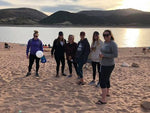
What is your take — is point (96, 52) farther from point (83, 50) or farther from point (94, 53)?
point (83, 50)

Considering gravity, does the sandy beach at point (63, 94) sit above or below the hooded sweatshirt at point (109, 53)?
below

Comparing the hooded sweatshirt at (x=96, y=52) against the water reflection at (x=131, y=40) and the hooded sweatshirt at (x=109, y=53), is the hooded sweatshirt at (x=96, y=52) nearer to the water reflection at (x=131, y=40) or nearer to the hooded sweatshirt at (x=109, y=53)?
the hooded sweatshirt at (x=109, y=53)

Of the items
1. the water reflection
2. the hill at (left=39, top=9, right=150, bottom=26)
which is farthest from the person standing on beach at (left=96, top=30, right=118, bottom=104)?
the hill at (left=39, top=9, right=150, bottom=26)

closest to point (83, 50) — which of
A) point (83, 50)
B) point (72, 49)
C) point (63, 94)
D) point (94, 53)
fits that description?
point (83, 50)

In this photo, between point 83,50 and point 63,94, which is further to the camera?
point 83,50

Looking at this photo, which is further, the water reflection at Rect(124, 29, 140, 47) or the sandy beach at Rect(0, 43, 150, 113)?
the water reflection at Rect(124, 29, 140, 47)

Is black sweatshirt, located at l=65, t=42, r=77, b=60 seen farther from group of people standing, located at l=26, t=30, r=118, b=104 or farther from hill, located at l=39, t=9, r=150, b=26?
hill, located at l=39, t=9, r=150, b=26

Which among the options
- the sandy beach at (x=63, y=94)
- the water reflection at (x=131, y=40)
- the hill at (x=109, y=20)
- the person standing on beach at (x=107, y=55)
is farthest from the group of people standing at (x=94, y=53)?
the hill at (x=109, y=20)

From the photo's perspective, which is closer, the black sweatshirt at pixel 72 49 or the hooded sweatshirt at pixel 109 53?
the hooded sweatshirt at pixel 109 53

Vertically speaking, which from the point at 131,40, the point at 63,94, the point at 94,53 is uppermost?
the point at 131,40

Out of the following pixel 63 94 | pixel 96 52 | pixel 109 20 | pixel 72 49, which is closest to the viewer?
pixel 63 94

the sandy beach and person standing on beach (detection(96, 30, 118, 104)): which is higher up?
person standing on beach (detection(96, 30, 118, 104))

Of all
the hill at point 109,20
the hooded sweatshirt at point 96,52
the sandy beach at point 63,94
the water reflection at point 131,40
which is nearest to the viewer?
the sandy beach at point 63,94

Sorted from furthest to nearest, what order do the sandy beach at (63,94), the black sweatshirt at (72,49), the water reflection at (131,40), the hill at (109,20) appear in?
the hill at (109,20), the water reflection at (131,40), the black sweatshirt at (72,49), the sandy beach at (63,94)
